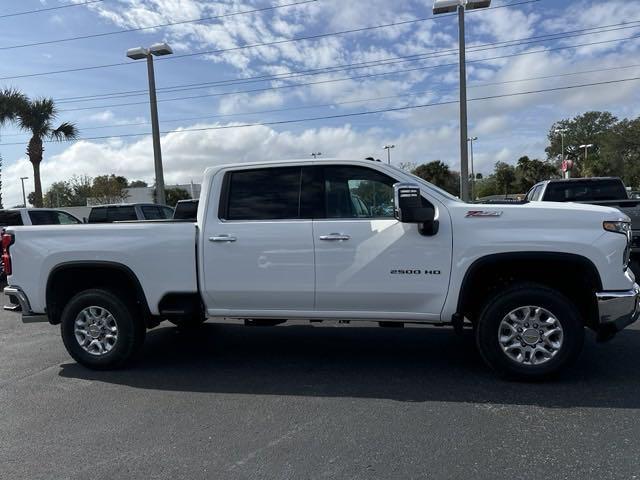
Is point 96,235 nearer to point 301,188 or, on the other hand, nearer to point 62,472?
point 301,188

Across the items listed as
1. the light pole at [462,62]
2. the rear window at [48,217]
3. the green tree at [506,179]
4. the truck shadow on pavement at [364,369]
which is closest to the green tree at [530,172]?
the green tree at [506,179]

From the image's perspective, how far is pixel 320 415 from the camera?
4133mm

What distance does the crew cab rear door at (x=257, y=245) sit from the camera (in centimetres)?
492

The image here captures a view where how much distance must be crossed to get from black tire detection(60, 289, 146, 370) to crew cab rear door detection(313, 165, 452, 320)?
1.96 meters

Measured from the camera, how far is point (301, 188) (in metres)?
5.11

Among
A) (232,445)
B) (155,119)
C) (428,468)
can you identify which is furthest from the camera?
(155,119)

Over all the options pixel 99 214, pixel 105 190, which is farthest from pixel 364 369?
pixel 105 190

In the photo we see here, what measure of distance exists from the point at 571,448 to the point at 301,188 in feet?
10.2

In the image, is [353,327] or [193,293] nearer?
[193,293]

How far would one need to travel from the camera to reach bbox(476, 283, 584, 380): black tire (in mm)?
4512

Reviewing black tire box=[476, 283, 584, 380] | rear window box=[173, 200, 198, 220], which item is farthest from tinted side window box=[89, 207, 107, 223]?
black tire box=[476, 283, 584, 380]

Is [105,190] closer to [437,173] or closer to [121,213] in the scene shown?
[437,173]

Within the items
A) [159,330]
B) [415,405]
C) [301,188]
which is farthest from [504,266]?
[159,330]

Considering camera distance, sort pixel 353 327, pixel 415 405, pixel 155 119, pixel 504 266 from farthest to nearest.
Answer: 1. pixel 155 119
2. pixel 353 327
3. pixel 504 266
4. pixel 415 405
